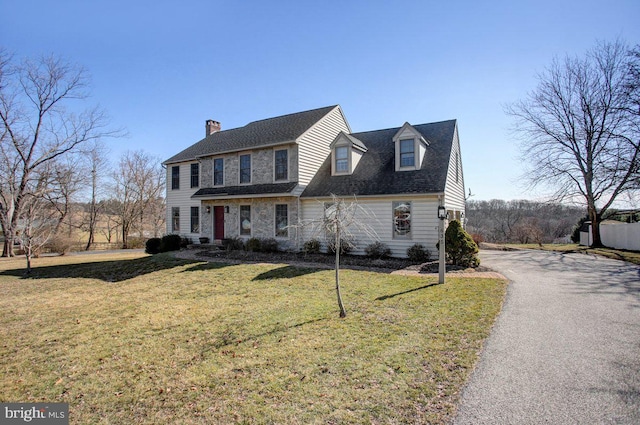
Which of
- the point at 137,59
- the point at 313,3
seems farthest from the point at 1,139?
the point at 313,3

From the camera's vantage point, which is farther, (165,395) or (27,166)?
(27,166)

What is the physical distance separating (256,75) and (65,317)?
Result: 11.5 m

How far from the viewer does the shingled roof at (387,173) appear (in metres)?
13.8

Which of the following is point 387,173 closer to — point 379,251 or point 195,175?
point 379,251

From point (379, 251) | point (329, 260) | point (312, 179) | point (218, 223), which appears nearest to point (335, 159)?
point (312, 179)

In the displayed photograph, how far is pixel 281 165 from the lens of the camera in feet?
55.2

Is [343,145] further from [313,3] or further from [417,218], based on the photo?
[313,3]

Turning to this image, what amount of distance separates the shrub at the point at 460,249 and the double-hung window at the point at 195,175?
15989mm

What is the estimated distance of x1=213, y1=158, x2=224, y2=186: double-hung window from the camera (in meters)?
19.0

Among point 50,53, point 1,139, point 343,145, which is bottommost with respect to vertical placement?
point 343,145

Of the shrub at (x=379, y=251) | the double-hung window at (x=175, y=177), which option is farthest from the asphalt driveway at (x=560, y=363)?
the double-hung window at (x=175, y=177)

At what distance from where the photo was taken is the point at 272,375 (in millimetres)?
4102

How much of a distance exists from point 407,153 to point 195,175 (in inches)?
548
